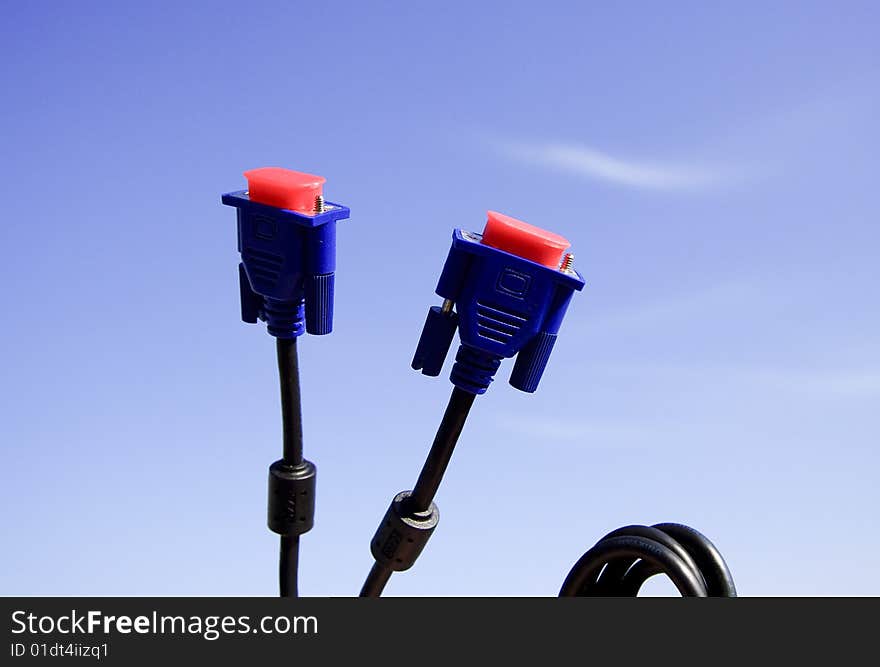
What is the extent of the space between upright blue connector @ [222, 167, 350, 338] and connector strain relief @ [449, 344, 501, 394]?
0.36 m

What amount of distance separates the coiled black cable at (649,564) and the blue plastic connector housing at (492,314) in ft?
1.52

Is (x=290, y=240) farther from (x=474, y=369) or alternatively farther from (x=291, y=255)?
(x=474, y=369)

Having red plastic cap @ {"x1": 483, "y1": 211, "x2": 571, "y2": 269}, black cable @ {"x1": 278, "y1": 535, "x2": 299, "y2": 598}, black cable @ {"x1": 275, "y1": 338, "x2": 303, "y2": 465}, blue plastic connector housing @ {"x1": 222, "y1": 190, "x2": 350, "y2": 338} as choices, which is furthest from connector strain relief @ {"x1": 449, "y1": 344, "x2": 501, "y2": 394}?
black cable @ {"x1": 278, "y1": 535, "x2": 299, "y2": 598}

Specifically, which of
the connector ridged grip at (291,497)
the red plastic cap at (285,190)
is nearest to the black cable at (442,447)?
the connector ridged grip at (291,497)

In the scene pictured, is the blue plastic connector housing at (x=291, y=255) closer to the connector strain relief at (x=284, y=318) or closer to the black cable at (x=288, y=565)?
the connector strain relief at (x=284, y=318)

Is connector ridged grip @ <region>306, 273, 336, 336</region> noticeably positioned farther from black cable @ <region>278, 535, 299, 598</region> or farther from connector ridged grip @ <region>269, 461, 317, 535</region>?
black cable @ <region>278, 535, 299, 598</region>

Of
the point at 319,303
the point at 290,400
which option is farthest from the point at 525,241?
the point at 290,400

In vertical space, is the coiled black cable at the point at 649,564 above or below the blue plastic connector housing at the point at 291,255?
below

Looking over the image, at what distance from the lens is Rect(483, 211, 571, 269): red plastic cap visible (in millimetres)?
2133

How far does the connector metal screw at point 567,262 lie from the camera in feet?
7.16

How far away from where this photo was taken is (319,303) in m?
2.32
